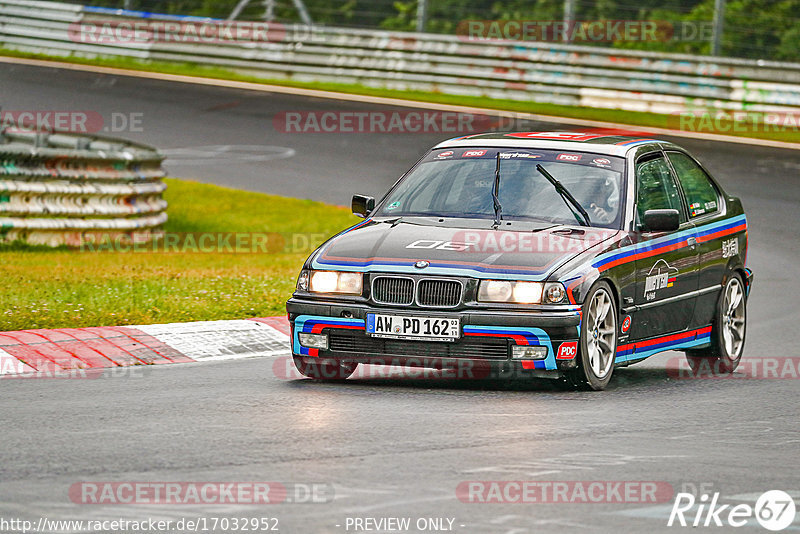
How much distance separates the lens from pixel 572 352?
29.1 feet

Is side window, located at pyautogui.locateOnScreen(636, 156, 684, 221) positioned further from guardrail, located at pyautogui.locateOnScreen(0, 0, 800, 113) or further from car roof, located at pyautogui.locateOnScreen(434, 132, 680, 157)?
guardrail, located at pyautogui.locateOnScreen(0, 0, 800, 113)

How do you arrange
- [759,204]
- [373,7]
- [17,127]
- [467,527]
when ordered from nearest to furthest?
[467,527] → [17,127] → [759,204] → [373,7]

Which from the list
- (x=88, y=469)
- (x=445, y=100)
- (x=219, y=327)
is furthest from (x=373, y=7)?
(x=88, y=469)

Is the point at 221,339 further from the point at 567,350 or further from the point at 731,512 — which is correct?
the point at 731,512

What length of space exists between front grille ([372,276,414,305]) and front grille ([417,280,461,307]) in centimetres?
6

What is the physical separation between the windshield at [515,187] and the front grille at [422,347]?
1.22 meters

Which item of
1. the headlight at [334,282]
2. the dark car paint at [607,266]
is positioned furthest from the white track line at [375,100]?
the headlight at [334,282]

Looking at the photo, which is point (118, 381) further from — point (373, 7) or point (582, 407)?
point (373, 7)

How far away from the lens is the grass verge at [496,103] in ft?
86.5

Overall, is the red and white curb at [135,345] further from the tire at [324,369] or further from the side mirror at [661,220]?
the side mirror at [661,220]

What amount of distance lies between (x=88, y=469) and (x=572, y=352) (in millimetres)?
3345

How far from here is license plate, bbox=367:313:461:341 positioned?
347 inches

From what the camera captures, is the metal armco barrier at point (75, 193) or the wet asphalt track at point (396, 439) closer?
the wet asphalt track at point (396, 439)

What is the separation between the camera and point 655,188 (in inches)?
409
